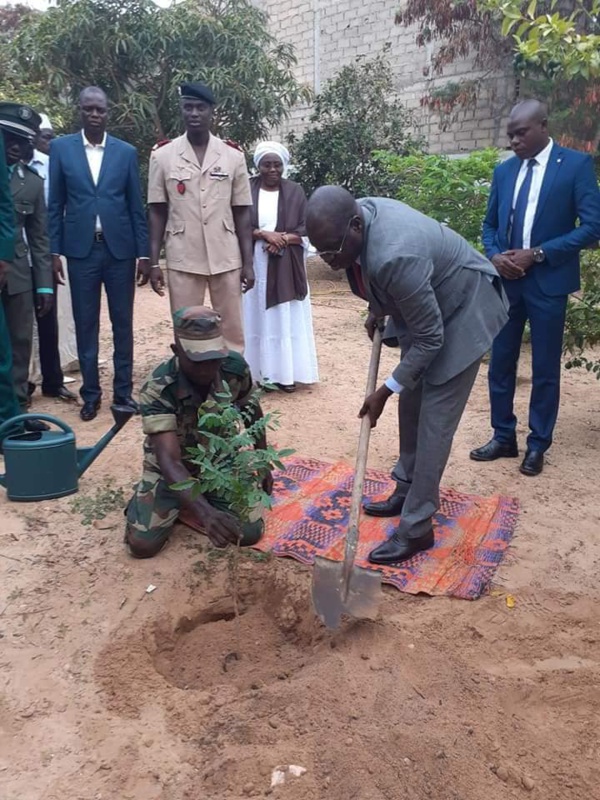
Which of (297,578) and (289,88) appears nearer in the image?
(297,578)

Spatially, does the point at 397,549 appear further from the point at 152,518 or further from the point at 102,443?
the point at 102,443

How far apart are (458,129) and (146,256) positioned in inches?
356

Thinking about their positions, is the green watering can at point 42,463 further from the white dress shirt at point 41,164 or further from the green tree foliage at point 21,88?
the green tree foliage at point 21,88

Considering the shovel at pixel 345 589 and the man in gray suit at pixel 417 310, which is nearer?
the man in gray suit at pixel 417 310

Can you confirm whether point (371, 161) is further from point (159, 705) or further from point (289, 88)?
point (159, 705)

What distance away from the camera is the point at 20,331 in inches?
176

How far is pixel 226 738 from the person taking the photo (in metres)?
2.18

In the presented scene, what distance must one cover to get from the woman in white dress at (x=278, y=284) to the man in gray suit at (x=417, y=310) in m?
2.01

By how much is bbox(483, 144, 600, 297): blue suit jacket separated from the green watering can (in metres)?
2.28

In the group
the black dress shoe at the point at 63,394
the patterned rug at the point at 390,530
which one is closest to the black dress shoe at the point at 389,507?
the patterned rug at the point at 390,530

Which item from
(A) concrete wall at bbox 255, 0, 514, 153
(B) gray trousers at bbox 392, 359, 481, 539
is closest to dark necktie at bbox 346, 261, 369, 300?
(B) gray trousers at bbox 392, 359, 481, 539

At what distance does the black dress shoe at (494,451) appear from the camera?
417cm

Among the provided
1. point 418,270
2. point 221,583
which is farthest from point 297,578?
point 418,270

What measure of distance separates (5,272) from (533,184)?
9.59ft
